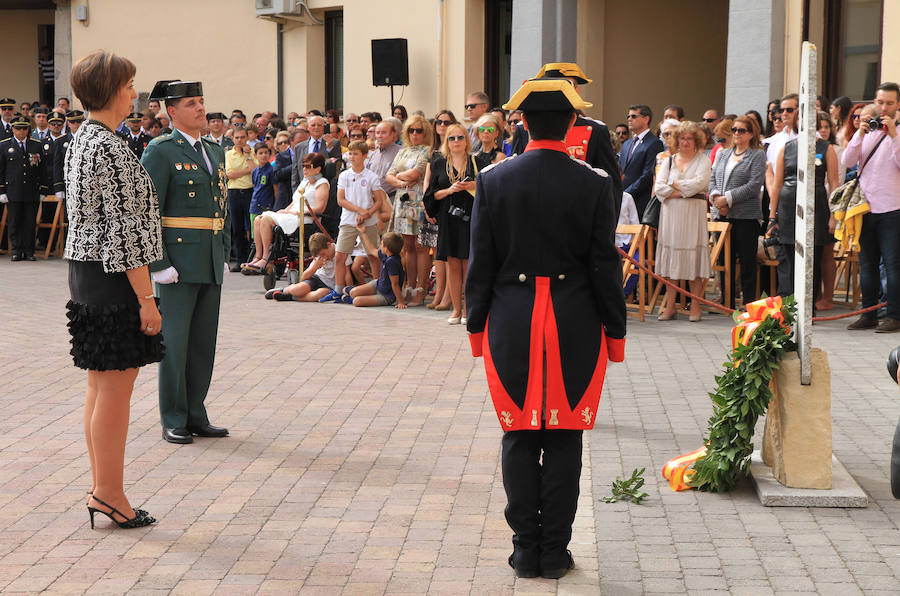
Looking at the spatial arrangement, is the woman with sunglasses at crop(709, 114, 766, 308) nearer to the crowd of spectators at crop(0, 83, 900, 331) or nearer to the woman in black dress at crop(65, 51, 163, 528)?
the crowd of spectators at crop(0, 83, 900, 331)

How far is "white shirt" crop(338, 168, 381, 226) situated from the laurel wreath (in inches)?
308

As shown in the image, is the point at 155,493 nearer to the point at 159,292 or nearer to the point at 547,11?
the point at 159,292

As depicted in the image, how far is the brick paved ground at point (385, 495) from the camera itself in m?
4.58

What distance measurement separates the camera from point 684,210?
11414 mm

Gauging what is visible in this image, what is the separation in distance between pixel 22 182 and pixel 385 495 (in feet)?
45.5

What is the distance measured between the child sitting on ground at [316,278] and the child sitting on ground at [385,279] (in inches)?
19.1

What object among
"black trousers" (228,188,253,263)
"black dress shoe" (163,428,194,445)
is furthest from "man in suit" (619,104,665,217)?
"black dress shoe" (163,428,194,445)

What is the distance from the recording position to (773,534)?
507 centimetres

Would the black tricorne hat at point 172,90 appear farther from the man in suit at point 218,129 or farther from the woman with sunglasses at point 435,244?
the man in suit at point 218,129

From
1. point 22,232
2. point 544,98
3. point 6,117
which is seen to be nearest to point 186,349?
point 544,98

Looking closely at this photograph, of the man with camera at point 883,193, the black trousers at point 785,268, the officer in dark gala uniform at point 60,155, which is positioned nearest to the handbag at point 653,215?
the black trousers at point 785,268

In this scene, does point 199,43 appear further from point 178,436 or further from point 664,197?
point 178,436

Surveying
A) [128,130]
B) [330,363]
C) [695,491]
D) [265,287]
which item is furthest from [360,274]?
[695,491]

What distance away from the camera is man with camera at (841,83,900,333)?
10.5 m
